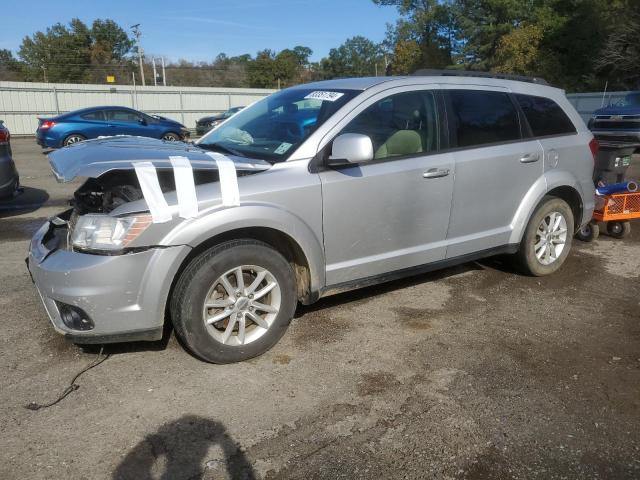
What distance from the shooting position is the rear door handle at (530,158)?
4.55 metres

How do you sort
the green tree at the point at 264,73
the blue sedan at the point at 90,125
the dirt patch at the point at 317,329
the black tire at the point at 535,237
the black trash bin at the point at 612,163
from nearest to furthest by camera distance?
the dirt patch at the point at 317,329
the black tire at the point at 535,237
the black trash bin at the point at 612,163
the blue sedan at the point at 90,125
the green tree at the point at 264,73

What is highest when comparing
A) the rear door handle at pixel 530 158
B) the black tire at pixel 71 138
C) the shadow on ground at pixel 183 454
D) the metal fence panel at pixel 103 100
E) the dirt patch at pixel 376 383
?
the metal fence panel at pixel 103 100

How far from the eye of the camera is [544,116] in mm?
4852

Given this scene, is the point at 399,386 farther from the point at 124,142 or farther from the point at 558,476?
the point at 124,142

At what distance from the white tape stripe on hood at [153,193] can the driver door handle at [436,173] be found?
1.92m

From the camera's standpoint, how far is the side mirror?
3.38 metres

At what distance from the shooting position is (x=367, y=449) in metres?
2.62

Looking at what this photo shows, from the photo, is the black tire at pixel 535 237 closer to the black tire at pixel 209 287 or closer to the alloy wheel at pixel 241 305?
the black tire at pixel 209 287

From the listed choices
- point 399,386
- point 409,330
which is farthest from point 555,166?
point 399,386

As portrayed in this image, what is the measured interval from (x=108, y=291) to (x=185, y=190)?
27.8 inches

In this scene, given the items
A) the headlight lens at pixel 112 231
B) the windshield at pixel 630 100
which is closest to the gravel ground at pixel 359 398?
the headlight lens at pixel 112 231

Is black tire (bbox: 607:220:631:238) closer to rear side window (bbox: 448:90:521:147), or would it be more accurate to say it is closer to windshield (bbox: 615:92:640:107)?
rear side window (bbox: 448:90:521:147)

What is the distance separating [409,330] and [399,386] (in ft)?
2.68

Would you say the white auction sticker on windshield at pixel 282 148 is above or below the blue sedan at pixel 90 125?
below
